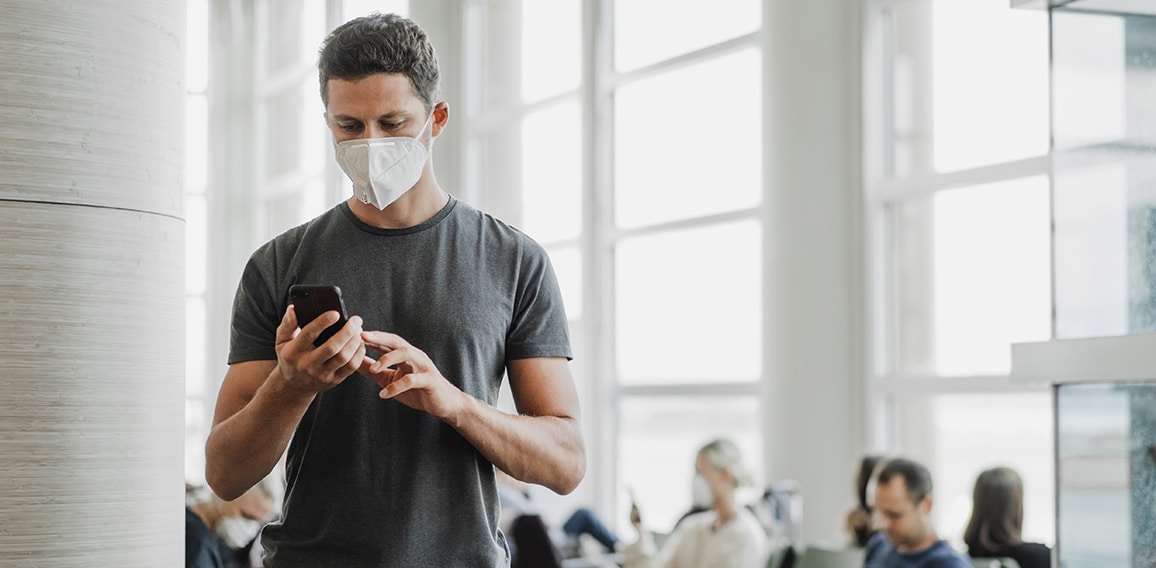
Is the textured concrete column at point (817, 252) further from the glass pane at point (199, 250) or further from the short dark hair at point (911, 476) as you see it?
the glass pane at point (199, 250)

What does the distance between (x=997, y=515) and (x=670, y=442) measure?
3.44 meters

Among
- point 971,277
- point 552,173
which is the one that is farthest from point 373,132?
point 552,173

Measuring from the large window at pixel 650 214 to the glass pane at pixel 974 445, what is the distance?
3.82ft

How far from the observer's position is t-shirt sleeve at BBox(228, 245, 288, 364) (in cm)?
185

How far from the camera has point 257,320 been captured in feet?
6.07

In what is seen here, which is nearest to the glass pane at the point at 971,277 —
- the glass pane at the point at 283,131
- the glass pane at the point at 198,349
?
the glass pane at the point at 283,131

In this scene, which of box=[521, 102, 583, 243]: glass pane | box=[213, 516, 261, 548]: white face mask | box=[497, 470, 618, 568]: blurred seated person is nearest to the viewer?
box=[497, 470, 618, 568]: blurred seated person

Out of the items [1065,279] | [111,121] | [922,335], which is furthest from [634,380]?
[111,121]

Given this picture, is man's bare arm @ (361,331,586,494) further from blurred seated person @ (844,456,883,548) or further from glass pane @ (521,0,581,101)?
glass pane @ (521,0,581,101)

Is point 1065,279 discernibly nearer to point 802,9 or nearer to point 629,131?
point 802,9

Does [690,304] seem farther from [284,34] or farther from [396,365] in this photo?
[284,34]

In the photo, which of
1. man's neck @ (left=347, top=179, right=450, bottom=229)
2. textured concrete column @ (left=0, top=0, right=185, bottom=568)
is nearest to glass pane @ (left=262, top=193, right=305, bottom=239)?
textured concrete column @ (left=0, top=0, right=185, bottom=568)

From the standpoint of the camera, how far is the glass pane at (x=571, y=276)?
942 cm

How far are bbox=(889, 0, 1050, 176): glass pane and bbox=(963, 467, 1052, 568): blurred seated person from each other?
5.12 feet
